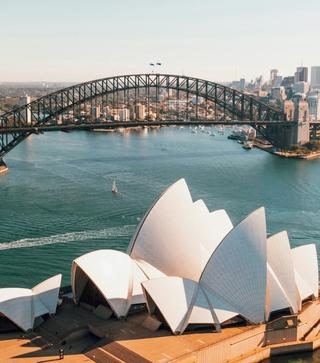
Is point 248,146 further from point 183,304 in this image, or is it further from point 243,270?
point 183,304

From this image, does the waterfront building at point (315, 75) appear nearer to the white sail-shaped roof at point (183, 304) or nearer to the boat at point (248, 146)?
the boat at point (248, 146)

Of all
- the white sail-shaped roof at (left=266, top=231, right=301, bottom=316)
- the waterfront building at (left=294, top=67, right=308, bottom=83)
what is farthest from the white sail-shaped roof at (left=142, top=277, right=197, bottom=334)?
the waterfront building at (left=294, top=67, right=308, bottom=83)

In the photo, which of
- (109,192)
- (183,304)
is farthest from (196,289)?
(109,192)

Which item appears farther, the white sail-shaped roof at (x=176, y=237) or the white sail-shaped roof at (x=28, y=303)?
the white sail-shaped roof at (x=176, y=237)

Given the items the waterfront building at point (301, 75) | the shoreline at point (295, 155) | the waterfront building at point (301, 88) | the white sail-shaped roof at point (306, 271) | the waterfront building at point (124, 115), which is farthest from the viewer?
the waterfront building at point (301, 75)

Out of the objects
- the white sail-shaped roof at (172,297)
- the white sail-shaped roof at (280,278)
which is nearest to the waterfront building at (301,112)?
the white sail-shaped roof at (280,278)

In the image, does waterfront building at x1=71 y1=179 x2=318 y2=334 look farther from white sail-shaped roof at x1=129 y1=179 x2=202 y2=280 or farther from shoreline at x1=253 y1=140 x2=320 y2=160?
shoreline at x1=253 y1=140 x2=320 y2=160
